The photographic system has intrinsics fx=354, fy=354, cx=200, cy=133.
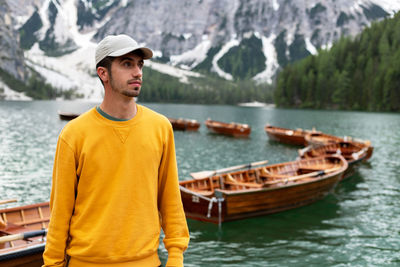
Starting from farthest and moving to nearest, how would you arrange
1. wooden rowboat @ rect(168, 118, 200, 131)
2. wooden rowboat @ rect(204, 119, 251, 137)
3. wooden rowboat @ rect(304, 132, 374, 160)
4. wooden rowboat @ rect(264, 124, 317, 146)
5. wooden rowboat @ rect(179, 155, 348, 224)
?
1. wooden rowboat @ rect(168, 118, 200, 131)
2. wooden rowboat @ rect(204, 119, 251, 137)
3. wooden rowboat @ rect(264, 124, 317, 146)
4. wooden rowboat @ rect(304, 132, 374, 160)
5. wooden rowboat @ rect(179, 155, 348, 224)

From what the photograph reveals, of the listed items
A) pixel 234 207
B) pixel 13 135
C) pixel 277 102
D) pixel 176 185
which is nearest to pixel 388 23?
pixel 277 102

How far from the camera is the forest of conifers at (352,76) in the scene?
13575 cm

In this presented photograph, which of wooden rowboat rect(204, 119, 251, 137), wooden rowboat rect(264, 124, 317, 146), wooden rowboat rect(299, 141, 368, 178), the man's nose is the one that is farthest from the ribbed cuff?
wooden rowboat rect(204, 119, 251, 137)

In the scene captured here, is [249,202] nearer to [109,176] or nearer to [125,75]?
[109,176]

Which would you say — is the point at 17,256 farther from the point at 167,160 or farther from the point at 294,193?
the point at 294,193

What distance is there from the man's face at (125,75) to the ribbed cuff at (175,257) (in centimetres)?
145

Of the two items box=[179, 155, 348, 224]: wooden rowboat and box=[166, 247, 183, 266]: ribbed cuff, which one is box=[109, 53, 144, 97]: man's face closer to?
box=[166, 247, 183, 266]: ribbed cuff

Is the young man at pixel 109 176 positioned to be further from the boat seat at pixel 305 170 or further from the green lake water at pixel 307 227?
the boat seat at pixel 305 170

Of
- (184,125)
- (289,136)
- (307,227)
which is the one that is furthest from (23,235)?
(184,125)

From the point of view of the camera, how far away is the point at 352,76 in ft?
514

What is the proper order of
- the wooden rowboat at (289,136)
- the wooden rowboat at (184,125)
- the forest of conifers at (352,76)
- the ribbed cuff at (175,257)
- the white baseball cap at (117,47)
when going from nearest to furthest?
1. the white baseball cap at (117,47)
2. the ribbed cuff at (175,257)
3. the wooden rowboat at (289,136)
4. the wooden rowboat at (184,125)
5. the forest of conifers at (352,76)

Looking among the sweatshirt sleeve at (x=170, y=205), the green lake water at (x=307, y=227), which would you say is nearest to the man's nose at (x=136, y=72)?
the sweatshirt sleeve at (x=170, y=205)

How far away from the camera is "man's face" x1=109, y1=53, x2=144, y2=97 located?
3.01 meters

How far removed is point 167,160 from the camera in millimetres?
3326
